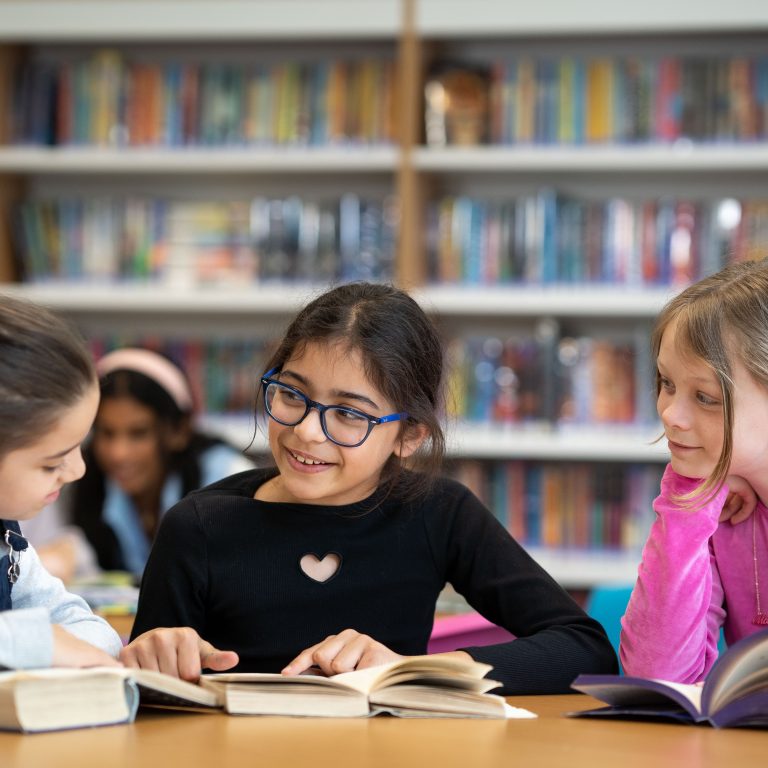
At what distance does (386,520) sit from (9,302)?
21.9 inches

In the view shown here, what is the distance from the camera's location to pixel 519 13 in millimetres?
3176

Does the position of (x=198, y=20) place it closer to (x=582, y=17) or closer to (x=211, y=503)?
(x=582, y=17)

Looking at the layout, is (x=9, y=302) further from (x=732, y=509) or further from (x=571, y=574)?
(x=571, y=574)

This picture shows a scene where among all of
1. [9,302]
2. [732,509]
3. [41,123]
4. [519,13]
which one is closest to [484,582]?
[732,509]

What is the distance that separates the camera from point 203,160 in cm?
337

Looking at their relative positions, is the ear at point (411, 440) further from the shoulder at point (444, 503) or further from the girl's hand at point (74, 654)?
the girl's hand at point (74, 654)

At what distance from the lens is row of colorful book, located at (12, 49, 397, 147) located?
3.37 meters

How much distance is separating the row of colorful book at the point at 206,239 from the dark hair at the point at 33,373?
2.19m

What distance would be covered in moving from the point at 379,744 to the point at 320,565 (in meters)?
0.51

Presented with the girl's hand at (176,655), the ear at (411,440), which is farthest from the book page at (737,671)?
the ear at (411,440)

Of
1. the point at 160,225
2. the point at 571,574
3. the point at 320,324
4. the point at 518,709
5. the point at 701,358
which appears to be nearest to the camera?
the point at 518,709

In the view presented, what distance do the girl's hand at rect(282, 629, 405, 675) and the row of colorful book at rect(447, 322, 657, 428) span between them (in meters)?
2.02

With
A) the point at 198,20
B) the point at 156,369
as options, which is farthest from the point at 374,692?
the point at 198,20

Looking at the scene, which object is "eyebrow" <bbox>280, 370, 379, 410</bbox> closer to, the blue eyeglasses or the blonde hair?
the blue eyeglasses
